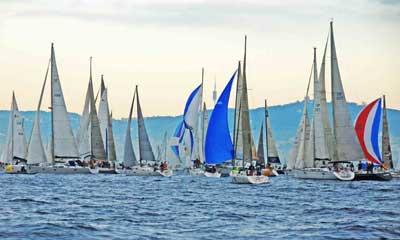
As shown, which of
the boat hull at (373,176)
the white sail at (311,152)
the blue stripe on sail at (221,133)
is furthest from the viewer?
the blue stripe on sail at (221,133)

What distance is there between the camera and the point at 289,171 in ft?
325

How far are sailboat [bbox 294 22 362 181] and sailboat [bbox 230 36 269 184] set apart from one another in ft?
16.3

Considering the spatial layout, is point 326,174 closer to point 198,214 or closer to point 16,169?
point 198,214

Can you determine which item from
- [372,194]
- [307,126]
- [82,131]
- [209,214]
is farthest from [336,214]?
[82,131]

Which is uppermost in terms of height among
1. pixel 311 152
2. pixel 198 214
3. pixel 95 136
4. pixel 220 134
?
pixel 95 136

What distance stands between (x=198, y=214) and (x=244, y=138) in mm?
33508

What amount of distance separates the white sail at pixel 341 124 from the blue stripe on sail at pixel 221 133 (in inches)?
327

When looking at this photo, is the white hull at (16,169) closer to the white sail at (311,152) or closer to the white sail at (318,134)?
the white sail at (311,152)

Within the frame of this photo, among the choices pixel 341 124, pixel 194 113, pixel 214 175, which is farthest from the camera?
pixel 194 113

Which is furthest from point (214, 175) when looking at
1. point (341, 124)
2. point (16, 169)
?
point (16, 169)

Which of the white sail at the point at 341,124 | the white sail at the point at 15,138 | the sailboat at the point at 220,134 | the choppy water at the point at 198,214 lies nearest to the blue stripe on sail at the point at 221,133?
the sailboat at the point at 220,134

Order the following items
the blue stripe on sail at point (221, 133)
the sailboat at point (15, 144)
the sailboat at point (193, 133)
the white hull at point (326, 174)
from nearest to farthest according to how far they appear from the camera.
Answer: the white hull at point (326, 174) < the blue stripe on sail at point (221, 133) < the sailboat at point (193, 133) < the sailboat at point (15, 144)

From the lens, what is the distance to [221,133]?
259 feet

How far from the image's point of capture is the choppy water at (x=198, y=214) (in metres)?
33.5
